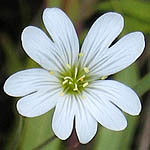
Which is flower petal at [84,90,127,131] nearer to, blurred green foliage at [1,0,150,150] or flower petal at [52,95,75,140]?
flower petal at [52,95,75,140]

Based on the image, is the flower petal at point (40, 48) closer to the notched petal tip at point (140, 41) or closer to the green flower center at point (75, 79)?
the green flower center at point (75, 79)

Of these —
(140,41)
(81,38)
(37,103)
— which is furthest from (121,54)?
(81,38)

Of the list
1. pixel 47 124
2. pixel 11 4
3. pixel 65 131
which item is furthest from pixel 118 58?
→ pixel 11 4

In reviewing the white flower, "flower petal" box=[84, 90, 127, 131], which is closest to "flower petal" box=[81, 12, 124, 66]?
the white flower

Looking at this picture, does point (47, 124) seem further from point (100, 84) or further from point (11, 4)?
point (11, 4)

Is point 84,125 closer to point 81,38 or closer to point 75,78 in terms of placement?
point 75,78

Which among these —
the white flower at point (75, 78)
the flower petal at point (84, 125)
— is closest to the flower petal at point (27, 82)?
the white flower at point (75, 78)
